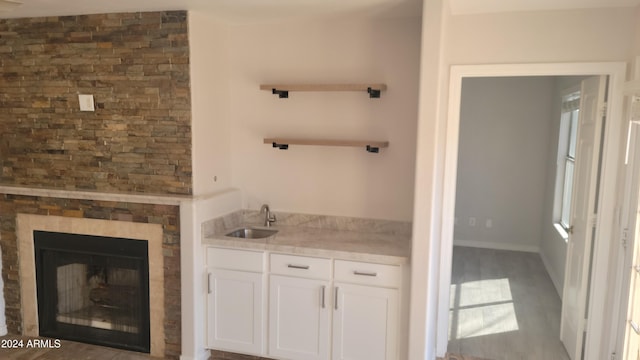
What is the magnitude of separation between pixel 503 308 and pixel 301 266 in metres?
2.45

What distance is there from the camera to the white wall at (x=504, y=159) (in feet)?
20.4

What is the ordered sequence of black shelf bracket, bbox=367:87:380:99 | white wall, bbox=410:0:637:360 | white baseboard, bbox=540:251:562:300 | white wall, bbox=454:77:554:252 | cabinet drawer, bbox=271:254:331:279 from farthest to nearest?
white wall, bbox=454:77:554:252 < white baseboard, bbox=540:251:562:300 < black shelf bracket, bbox=367:87:380:99 < cabinet drawer, bbox=271:254:331:279 < white wall, bbox=410:0:637:360

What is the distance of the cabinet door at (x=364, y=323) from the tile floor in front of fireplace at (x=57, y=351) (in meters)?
1.44

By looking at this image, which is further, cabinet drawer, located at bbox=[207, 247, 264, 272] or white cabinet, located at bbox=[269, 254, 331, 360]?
cabinet drawer, located at bbox=[207, 247, 264, 272]

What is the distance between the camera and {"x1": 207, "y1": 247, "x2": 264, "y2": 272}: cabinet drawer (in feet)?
10.8

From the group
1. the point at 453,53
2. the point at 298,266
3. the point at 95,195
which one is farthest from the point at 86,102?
the point at 453,53

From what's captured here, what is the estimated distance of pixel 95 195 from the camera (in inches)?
138

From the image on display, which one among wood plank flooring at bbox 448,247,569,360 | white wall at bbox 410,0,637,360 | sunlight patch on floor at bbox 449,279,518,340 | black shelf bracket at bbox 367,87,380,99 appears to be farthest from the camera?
sunlight patch on floor at bbox 449,279,518,340

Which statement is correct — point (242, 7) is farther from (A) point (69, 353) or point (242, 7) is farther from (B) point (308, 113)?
(A) point (69, 353)

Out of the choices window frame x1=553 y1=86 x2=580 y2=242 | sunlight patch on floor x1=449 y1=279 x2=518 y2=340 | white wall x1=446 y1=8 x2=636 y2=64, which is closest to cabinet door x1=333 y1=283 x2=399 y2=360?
sunlight patch on floor x1=449 y1=279 x2=518 y2=340

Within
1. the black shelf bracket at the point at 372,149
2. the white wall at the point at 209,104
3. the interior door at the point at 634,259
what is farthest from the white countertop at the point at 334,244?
the interior door at the point at 634,259

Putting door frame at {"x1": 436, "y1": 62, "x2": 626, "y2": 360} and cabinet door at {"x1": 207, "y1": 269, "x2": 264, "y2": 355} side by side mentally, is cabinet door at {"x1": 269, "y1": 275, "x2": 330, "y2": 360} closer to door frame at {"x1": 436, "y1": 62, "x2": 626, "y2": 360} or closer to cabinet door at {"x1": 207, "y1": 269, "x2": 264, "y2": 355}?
cabinet door at {"x1": 207, "y1": 269, "x2": 264, "y2": 355}

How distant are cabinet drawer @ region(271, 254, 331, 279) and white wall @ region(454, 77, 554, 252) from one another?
157 inches

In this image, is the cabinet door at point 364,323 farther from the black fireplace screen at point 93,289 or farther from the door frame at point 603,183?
the black fireplace screen at point 93,289
